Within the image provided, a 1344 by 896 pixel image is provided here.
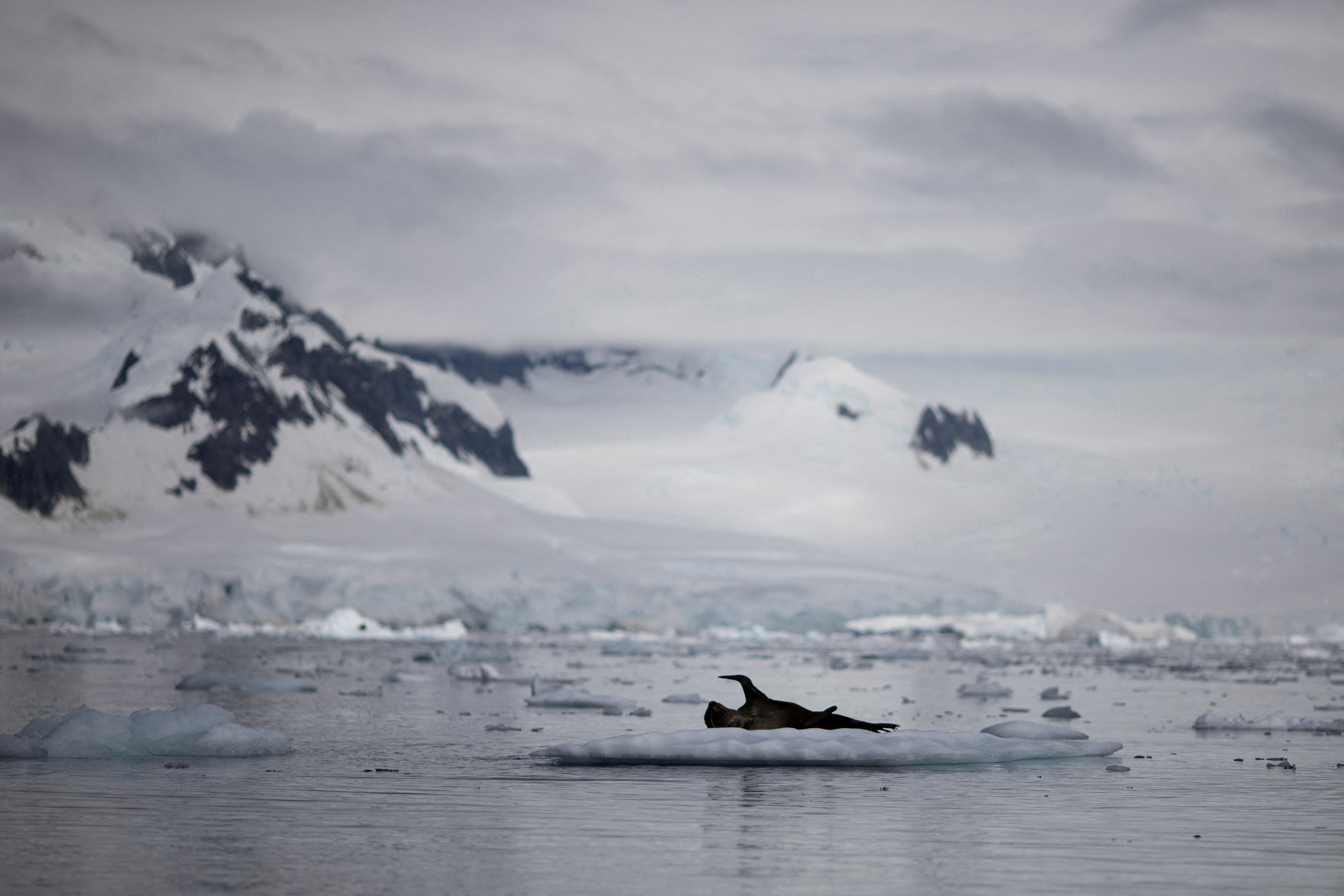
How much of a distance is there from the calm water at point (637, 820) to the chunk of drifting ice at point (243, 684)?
5543 millimetres

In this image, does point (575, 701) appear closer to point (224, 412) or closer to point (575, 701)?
point (575, 701)

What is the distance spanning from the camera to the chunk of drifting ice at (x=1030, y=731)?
1888 cm

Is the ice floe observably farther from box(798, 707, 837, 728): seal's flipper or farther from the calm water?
box(798, 707, 837, 728): seal's flipper

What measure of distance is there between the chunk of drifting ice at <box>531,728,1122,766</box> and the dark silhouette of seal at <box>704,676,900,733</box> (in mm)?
487

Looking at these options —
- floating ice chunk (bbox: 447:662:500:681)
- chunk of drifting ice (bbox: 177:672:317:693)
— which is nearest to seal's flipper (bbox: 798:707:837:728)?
chunk of drifting ice (bbox: 177:672:317:693)

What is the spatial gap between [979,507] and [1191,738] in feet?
477

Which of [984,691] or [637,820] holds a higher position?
[984,691]

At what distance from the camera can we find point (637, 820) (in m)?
12.2

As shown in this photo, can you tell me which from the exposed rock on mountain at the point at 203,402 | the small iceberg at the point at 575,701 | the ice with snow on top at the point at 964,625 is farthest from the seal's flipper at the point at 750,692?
the exposed rock on mountain at the point at 203,402

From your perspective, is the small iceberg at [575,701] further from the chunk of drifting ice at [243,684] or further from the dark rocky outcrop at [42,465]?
the dark rocky outcrop at [42,465]

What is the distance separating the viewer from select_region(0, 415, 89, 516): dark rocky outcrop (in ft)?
409

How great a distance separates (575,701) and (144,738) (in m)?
10.2

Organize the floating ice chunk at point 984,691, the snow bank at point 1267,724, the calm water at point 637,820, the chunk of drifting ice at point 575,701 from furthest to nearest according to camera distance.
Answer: the floating ice chunk at point 984,691, the chunk of drifting ice at point 575,701, the snow bank at point 1267,724, the calm water at point 637,820

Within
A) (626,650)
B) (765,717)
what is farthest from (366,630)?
(765,717)
